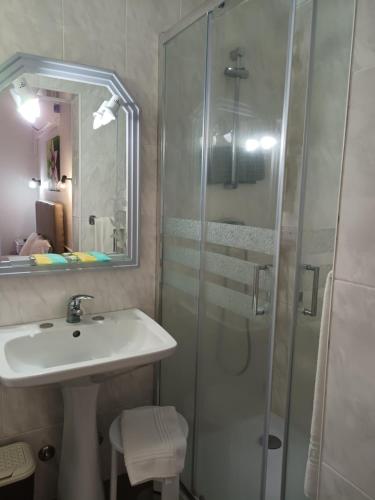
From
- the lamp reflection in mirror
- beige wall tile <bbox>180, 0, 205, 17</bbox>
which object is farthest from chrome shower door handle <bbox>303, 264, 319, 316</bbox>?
beige wall tile <bbox>180, 0, 205, 17</bbox>

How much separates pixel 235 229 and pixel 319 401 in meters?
0.66

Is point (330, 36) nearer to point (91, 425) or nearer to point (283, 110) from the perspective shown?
point (283, 110)

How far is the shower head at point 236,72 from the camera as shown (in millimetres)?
1353

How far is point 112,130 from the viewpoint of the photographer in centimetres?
167

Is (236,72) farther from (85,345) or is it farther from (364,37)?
(85,345)

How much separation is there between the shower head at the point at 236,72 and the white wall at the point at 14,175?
0.83 m

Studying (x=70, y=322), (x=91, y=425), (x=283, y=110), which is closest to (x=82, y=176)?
(x=70, y=322)

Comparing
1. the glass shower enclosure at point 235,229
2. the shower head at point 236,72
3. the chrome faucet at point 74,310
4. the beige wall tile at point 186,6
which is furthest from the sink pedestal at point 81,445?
the beige wall tile at point 186,6

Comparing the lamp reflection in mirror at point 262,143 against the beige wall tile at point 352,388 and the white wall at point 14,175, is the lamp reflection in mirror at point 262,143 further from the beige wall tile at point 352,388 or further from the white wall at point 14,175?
the white wall at point 14,175

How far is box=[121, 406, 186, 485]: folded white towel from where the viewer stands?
1.33 m

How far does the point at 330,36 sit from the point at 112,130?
3.20 ft

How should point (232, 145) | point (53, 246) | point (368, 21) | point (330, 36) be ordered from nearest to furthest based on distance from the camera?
point (368, 21), point (330, 36), point (232, 145), point (53, 246)

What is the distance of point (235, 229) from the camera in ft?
4.53

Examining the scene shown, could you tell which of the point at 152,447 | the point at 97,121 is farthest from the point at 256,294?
the point at 97,121
